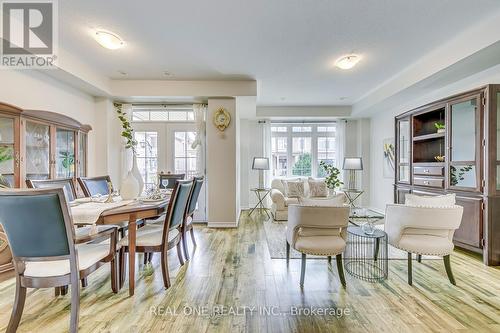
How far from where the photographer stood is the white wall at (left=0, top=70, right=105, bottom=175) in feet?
9.12

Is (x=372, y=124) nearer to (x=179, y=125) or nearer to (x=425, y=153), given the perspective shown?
(x=425, y=153)

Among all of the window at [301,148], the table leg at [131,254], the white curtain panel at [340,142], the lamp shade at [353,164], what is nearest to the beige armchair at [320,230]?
the table leg at [131,254]

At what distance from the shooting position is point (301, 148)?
6.62 metres

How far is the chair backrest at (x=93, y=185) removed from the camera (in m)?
2.85

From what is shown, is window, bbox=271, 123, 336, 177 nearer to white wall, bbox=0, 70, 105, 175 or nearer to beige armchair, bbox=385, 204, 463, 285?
beige armchair, bbox=385, 204, 463, 285

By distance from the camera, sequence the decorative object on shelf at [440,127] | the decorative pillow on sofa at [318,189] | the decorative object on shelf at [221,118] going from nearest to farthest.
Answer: the decorative object on shelf at [440,127], the decorative object on shelf at [221,118], the decorative pillow on sofa at [318,189]

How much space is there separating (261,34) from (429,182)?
3388mm

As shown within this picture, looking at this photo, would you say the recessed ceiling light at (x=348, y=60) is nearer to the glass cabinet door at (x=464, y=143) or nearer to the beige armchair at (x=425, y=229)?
the glass cabinet door at (x=464, y=143)

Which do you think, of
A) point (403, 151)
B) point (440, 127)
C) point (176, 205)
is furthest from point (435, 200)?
point (176, 205)

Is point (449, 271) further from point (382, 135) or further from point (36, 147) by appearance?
point (36, 147)

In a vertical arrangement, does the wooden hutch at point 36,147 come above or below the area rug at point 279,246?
above

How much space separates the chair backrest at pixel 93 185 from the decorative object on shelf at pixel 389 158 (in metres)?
5.63

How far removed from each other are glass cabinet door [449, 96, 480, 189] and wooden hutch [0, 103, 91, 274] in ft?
16.6

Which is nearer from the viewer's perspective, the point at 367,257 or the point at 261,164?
the point at 367,257
